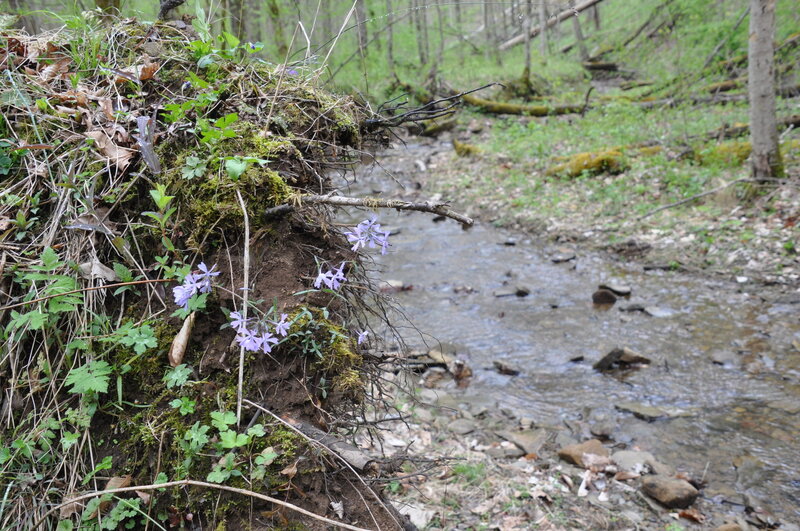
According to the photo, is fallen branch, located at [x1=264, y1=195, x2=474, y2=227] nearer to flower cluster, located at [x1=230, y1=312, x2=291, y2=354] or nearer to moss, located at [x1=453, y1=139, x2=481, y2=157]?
flower cluster, located at [x1=230, y1=312, x2=291, y2=354]

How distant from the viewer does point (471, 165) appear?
1340cm

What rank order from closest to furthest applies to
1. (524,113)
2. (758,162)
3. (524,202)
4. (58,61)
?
(58,61) → (758,162) → (524,202) → (524,113)

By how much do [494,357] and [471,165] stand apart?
831 centimetres

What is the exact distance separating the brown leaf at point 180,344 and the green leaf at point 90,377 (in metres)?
0.17

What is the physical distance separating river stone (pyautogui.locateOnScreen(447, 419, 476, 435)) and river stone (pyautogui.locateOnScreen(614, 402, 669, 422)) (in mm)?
1446

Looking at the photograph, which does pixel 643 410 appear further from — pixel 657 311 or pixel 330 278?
pixel 330 278

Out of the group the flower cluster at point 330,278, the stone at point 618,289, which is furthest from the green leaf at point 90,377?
the stone at point 618,289

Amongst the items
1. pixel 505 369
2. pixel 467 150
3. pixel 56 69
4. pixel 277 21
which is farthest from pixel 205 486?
pixel 467 150

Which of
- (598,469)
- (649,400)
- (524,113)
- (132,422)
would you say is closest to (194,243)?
(132,422)

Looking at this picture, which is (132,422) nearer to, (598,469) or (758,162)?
(598,469)

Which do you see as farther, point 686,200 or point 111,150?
point 686,200

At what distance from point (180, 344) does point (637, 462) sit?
3766mm

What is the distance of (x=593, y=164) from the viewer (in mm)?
10922

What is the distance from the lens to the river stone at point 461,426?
4445 millimetres
